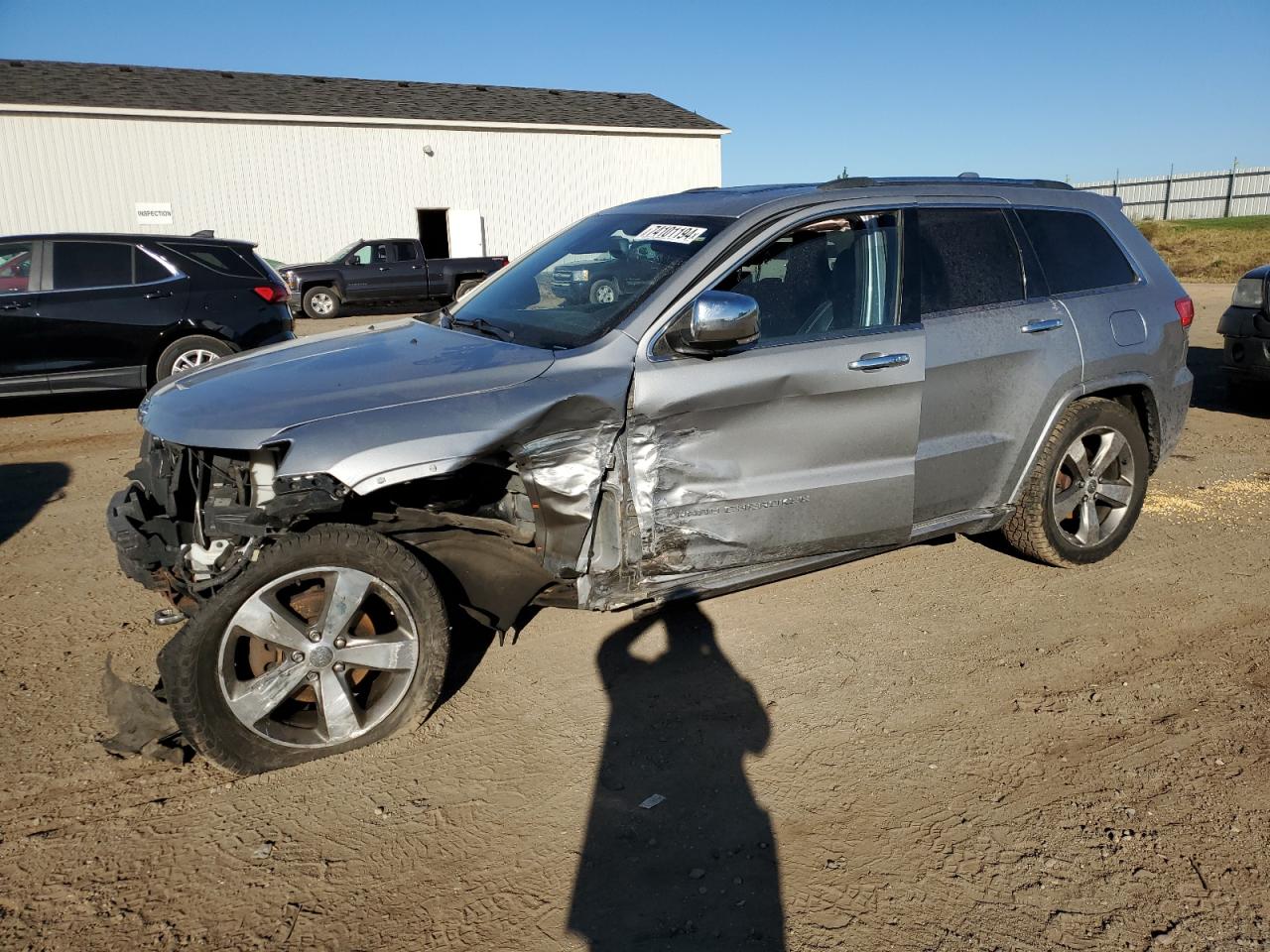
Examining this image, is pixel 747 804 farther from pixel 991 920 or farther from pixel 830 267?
pixel 830 267

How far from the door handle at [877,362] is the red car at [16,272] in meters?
8.27

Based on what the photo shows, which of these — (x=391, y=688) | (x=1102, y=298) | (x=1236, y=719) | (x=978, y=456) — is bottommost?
(x=1236, y=719)

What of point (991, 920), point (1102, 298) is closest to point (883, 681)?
point (991, 920)

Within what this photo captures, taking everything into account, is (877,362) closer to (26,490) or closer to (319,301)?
(26,490)

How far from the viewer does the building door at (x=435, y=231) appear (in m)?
26.7

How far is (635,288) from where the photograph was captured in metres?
3.91

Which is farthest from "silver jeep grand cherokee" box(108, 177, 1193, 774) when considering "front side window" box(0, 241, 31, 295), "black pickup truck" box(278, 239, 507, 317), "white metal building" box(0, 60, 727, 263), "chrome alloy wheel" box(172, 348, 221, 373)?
"white metal building" box(0, 60, 727, 263)

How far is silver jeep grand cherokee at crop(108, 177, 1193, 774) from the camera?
3232 mm

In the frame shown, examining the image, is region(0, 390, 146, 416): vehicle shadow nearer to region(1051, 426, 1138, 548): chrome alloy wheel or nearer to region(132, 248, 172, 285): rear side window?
region(132, 248, 172, 285): rear side window

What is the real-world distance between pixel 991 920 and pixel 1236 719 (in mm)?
1660

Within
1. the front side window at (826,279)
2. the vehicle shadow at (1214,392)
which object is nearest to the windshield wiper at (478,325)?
the front side window at (826,279)

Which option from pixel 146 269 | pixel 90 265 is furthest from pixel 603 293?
pixel 90 265

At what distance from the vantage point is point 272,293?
9883mm

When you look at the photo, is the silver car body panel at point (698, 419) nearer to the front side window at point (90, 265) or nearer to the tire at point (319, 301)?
the front side window at point (90, 265)
